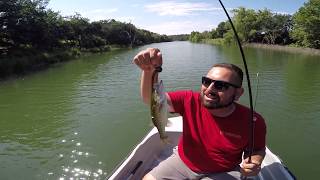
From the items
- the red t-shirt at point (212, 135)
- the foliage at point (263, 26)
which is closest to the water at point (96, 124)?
the red t-shirt at point (212, 135)

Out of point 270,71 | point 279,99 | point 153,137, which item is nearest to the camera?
point 153,137

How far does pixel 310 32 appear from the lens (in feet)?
158

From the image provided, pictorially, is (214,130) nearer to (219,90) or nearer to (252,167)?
(219,90)

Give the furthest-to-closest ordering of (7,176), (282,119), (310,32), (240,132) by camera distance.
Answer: (310,32) → (282,119) → (7,176) → (240,132)

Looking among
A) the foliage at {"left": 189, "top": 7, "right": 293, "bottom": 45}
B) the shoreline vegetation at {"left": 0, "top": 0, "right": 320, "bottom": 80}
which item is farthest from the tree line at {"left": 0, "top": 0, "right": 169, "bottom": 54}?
the foliage at {"left": 189, "top": 7, "right": 293, "bottom": 45}

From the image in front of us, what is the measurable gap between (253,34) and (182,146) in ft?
241

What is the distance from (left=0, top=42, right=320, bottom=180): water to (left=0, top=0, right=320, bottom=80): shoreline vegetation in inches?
404

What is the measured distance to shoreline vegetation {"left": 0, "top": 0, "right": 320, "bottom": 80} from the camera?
34.8 metres

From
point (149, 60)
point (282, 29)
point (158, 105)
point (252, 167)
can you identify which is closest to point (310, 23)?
point (282, 29)

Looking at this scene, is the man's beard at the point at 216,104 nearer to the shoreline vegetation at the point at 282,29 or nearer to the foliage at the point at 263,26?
the shoreline vegetation at the point at 282,29

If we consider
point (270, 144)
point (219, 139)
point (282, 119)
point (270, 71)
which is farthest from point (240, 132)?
point (270, 71)

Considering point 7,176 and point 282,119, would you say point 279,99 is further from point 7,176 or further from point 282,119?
point 7,176

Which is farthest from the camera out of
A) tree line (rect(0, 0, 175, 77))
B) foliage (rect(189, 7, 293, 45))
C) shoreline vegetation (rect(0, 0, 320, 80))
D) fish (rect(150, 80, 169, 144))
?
foliage (rect(189, 7, 293, 45))

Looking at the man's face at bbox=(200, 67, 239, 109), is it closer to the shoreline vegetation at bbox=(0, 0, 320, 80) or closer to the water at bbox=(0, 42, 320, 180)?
the water at bbox=(0, 42, 320, 180)
